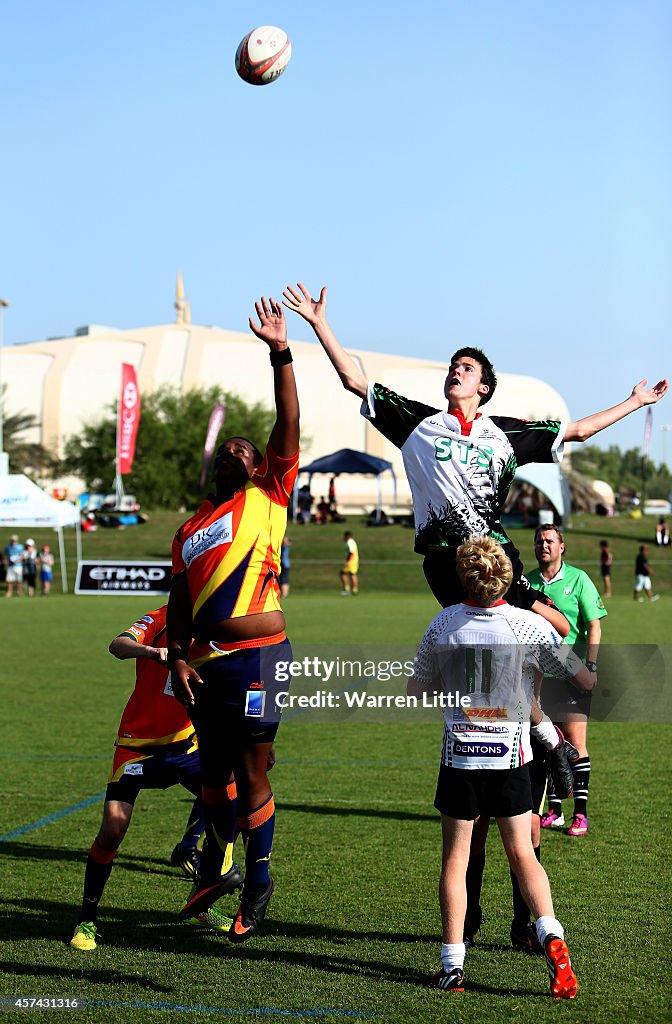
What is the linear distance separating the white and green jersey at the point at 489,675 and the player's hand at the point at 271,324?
4.87 ft

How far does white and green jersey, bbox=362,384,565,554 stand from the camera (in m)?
5.16

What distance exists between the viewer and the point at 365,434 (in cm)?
13062

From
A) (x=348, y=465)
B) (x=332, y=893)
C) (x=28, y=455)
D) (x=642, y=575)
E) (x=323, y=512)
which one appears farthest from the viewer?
(x=28, y=455)

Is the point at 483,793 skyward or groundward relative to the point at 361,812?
skyward

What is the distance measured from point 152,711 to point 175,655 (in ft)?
2.44

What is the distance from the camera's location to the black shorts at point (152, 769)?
5.84 metres

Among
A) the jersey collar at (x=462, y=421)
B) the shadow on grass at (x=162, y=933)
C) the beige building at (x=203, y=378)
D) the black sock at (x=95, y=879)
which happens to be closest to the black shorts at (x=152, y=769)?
the black sock at (x=95, y=879)

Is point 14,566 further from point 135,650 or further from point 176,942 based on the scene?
point 176,942

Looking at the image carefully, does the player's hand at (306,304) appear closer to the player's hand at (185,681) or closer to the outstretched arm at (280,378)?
the outstretched arm at (280,378)

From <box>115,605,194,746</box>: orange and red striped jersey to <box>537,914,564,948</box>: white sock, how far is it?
6.58 ft

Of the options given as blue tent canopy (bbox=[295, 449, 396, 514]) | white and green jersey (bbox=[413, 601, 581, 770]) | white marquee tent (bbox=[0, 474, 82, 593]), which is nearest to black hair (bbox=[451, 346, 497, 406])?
white and green jersey (bbox=[413, 601, 581, 770])

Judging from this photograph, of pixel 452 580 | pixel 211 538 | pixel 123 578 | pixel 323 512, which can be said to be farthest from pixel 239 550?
pixel 323 512

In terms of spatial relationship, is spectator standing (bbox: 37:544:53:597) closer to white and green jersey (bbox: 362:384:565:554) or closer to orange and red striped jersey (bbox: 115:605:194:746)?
orange and red striped jersey (bbox: 115:605:194:746)

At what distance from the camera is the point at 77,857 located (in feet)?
24.0
